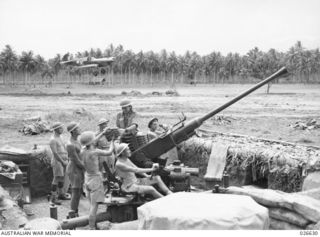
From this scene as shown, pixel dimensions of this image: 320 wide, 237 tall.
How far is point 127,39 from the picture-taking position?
31.8 feet

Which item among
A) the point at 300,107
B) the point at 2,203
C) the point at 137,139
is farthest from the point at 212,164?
the point at 300,107

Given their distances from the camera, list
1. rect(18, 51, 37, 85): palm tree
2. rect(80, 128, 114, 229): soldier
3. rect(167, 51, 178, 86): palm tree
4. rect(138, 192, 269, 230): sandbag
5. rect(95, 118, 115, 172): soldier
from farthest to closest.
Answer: rect(167, 51, 178, 86): palm tree
rect(18, 51, 37, 85): palm tree
rect(95, 118, 115, 172): soldier
rect(80, 128, 114, 229): soldier
rect(138, 192, 269, 230): sandbag

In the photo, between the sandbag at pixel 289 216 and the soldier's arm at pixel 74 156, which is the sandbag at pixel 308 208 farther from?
the soldier's arm at pixel 74 156

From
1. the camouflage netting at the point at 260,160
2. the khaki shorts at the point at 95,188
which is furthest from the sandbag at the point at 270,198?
the camouflage netting at the point at 260,160

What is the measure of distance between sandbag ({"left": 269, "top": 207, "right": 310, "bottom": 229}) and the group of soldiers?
5.59 feet

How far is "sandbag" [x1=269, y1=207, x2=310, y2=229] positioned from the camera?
14.8 ft

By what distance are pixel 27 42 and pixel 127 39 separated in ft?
7.39

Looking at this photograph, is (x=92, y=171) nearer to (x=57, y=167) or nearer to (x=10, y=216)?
(x=10, y=216)

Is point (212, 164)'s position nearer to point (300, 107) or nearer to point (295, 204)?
point (295, 204)

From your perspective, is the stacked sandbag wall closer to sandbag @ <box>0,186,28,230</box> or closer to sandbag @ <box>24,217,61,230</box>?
sandbag @ <box>24,217,61,230</box>

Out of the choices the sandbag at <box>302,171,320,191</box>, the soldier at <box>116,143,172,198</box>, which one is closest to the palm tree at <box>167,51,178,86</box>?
the sandbag at <box>302,171,320,191</box>

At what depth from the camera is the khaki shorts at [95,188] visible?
237 inches

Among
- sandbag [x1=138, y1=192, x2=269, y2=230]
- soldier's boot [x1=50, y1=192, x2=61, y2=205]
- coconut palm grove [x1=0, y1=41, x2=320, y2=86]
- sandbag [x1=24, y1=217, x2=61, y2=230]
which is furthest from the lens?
coconut palm grove [x1=0, y1=41, x2=320, y2=86]

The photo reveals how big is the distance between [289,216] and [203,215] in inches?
60.8
